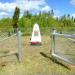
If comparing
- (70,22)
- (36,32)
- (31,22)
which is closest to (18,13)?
(31,22)

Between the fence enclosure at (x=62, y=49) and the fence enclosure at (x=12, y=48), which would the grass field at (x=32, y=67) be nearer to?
the fence enclosure at (x=62, y=49)

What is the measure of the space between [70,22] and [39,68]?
7692cm

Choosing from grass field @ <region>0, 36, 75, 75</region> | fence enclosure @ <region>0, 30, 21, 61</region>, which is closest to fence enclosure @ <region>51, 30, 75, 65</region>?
grass field @ <region>0, 36, 75, 75</region>

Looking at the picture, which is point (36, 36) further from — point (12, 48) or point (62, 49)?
point (62, 49)

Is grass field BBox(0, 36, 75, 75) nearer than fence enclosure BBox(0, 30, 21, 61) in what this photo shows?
Yes

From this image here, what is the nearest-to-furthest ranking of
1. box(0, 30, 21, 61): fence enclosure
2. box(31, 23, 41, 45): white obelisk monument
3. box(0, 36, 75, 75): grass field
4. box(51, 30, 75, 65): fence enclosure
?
1. box(0, 36, 75, 75): grass field
2. box(51, 30, 75, 65): fence enclosure
3. box(0, 30, 21, 61): fence enclosure
4. box(31, 23, 41, 45): white obelisk monument

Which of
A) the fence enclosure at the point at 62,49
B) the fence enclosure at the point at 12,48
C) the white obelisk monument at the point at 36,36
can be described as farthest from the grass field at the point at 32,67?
the white obelisk monument at the point at 36,36

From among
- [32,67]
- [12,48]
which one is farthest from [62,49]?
[12,48]

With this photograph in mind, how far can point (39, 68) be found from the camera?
25.0 feet

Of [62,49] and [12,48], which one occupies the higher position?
[62,49]

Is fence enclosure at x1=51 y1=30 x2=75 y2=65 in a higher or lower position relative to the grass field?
higher

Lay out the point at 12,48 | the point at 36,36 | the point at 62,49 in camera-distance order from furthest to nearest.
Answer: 1. the point at 36,36
2. the point at 12,48
3. the point at 62,49

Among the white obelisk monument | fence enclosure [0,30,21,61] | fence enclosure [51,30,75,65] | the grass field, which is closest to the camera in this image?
the grass field

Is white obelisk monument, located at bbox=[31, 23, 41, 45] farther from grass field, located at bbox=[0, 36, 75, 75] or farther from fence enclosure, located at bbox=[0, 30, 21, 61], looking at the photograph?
grass field, located at bbox=[0, 36, 75, 75]
